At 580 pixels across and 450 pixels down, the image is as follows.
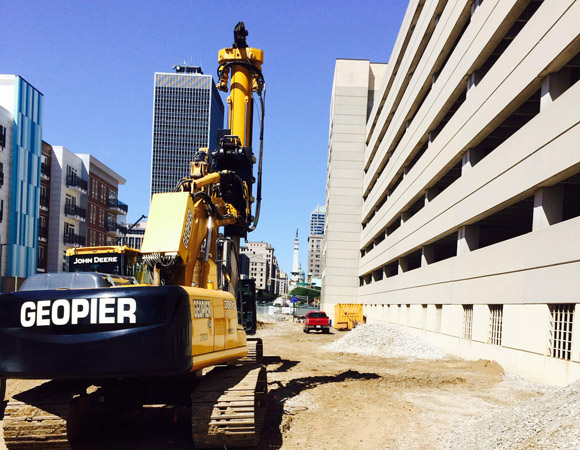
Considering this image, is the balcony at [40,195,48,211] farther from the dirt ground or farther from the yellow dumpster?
the dirt ground

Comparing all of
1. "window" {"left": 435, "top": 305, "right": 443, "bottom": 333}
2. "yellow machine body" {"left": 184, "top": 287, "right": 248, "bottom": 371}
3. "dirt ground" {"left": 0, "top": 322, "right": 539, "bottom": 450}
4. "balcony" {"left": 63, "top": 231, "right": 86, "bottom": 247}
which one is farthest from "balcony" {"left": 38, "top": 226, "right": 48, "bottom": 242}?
"yellow machine body" {"left": 184, "top": 287, "right": 248, "bottom": 371}

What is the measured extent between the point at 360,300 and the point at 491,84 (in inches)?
1912

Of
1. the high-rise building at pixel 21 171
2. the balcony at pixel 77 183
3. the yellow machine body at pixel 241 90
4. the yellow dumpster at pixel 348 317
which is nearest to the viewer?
the yellow machine body at pixel 241 90

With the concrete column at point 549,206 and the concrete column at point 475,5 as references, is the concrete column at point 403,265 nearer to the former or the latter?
the concrete column at point 475,5

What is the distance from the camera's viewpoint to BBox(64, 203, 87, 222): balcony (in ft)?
203

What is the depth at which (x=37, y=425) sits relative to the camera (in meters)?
8.00

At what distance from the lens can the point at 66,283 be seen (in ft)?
26.6

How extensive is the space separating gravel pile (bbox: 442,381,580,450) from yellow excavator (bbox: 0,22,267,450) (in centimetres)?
328

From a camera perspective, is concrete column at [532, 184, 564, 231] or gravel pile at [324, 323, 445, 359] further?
gravel pile at [324, 323, 445, 359]

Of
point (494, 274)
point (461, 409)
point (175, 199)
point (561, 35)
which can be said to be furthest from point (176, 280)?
point (494, 274)

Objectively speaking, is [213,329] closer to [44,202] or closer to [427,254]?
[427,254]

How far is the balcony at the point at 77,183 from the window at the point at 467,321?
48016 mm

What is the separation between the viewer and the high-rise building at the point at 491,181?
1602 cm

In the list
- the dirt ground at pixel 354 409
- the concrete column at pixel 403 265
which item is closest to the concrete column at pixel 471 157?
the dirt ground at pixel 354 409
